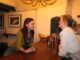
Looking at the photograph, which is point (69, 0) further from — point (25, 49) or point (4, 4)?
point (25, 49)

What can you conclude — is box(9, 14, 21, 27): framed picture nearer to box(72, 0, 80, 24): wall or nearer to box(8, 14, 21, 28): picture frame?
box(8, 14, 21, 28): picture frame

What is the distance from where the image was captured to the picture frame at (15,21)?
4422 millimetres

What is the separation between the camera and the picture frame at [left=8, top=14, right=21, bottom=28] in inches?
174

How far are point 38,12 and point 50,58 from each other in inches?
96.8

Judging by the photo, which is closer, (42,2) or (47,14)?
(47,14)

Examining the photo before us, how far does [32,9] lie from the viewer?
4.25 meters

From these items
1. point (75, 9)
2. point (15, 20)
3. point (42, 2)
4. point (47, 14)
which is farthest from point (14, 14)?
point (75, 9)

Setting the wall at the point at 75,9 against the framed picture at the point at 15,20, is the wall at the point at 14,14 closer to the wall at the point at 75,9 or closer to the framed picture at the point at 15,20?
the framed picture at the point at 15,20

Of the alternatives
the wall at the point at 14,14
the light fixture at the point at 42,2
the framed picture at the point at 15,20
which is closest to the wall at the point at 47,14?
the light fixture at the point at 42,2

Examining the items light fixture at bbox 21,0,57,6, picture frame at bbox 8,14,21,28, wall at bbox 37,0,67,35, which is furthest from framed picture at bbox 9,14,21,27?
wall at bbox 37,0,67,35

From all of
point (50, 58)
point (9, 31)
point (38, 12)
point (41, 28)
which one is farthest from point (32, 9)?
point (50, 58)

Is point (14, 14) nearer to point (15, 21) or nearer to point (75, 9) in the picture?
point (15, 21)

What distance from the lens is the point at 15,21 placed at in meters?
4.47

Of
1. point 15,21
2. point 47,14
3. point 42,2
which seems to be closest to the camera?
point 47,14
